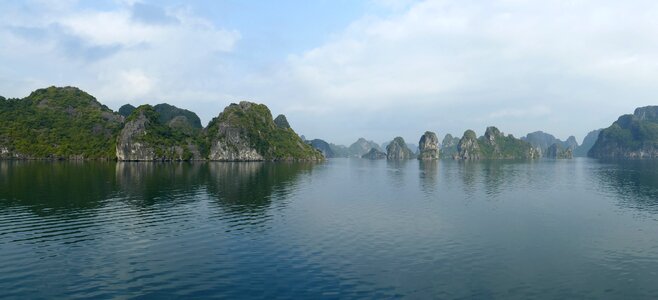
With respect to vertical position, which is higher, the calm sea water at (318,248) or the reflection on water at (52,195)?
the reflection on water at (52,195)

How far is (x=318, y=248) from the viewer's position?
44.0 m

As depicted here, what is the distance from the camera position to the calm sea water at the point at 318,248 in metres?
31.8

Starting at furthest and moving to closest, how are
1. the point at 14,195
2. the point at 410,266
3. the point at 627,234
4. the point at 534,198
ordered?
the point at 534,198
the point at 14,195
the point at 627,234
the point at 410,266

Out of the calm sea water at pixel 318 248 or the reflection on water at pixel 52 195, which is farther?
the reflection on water at pixel 52 195

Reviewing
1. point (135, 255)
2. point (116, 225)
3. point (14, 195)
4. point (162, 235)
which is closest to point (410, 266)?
point (135, 255)

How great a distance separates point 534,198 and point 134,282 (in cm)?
8346

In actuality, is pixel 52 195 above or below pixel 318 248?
above

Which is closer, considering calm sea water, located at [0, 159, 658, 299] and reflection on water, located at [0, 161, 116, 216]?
calm sea water, located at [0, 159, 658, 299]

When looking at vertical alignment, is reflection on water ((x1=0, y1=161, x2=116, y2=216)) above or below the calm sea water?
above

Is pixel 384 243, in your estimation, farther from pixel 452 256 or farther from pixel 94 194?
pixel 94 194

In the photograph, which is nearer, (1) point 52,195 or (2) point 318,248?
(2) point 318,248

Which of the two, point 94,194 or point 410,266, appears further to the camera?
point 94,194

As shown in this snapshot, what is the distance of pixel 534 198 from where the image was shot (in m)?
90.2

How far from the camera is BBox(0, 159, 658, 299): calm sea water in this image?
31.8 metres
